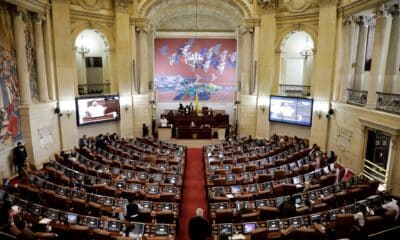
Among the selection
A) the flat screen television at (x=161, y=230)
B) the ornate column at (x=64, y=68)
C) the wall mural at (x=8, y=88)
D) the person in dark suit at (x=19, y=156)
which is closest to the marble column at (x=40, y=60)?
the ornate column at (x=64, y=68)

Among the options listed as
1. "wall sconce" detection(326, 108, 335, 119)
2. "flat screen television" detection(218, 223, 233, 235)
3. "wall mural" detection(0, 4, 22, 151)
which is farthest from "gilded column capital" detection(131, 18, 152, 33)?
"flat screen television" detection(218, 223, 233, 235)

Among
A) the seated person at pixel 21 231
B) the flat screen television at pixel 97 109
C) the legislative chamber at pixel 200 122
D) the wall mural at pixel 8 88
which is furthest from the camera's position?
the flat screen television at pixel 97 109

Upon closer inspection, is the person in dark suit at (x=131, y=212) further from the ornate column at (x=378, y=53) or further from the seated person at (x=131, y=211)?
the ornate column at (x=378, y=53)

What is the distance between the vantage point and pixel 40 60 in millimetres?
16484

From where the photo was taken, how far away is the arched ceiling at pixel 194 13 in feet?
75.3

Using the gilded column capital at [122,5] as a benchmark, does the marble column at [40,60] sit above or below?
below

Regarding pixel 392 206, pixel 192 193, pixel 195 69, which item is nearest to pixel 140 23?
pixel 195 69

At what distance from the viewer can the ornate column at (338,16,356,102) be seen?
55.5ft

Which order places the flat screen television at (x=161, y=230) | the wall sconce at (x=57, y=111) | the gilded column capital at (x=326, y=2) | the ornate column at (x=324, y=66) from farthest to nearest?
the ornate column at (x=324, y=66), the wall sconce at (x=57, y=111), the gilded column capital at (x=326, y=2), the flat screen television at (x=161, y=230)

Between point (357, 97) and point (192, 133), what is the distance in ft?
40.7

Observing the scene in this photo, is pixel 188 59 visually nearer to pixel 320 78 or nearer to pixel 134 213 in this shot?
pixel 320 78

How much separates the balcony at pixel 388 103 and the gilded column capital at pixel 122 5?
16.7 metres

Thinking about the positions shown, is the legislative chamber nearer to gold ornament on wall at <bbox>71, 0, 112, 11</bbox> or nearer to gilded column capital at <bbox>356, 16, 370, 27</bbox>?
gold ornament on wall at <bbox>71, 0, 112, 11</bbox>

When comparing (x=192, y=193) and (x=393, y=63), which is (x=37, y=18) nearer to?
(x=192, y=193)
